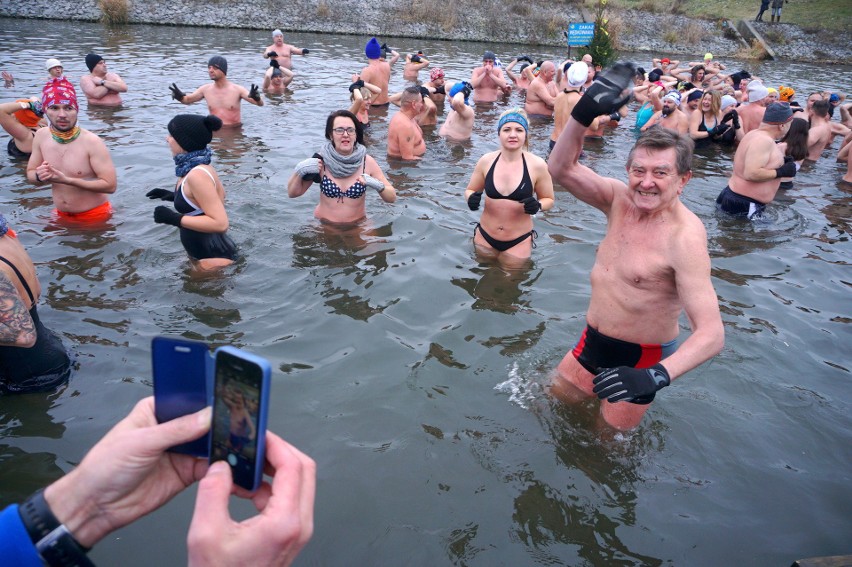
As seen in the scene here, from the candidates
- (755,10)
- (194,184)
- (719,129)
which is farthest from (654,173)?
(755,10)

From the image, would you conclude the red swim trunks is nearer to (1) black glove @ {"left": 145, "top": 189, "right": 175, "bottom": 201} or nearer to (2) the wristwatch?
(1) black glove @ {"left": 145, "top": 189, "right": 175, "bottom": 201}

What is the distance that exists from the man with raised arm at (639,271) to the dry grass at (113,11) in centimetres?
2585

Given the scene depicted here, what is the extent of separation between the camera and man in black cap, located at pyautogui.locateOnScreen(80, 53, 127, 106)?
1109 centimetres

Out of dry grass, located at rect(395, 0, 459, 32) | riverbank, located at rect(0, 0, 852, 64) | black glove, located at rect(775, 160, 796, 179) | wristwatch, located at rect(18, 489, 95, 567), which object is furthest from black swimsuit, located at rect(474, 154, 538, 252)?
dry grass, located at rect(395, 0, 459, 32)

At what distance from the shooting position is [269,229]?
21.5 ft

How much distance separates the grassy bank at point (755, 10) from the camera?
31.2 meters

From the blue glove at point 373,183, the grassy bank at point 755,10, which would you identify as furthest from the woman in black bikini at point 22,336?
the grassy bank at point 755,10

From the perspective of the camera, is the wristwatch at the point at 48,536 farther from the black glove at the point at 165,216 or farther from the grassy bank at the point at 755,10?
the grassy bank at the point at 755,10

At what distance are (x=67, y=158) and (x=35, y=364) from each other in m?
3.03

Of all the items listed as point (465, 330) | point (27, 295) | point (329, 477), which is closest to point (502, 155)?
point (465, 330)

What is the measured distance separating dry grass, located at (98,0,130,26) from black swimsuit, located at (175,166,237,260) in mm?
23142

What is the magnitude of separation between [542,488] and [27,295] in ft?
11.0

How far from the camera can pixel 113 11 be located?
75.8 ft

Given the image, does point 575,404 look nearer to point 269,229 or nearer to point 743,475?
point 743,475
